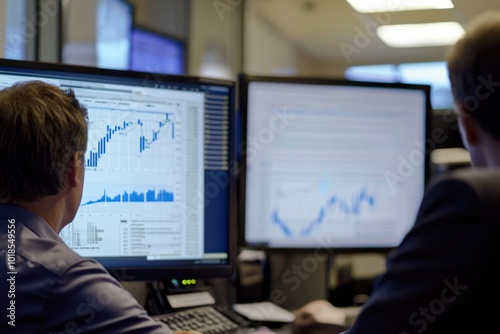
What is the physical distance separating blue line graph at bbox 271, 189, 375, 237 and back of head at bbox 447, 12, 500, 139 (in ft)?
2.73

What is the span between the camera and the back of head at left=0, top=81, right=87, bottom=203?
0.92 metres

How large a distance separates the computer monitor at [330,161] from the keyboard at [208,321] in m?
0.32

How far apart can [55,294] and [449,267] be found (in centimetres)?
53

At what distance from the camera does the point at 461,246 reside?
0.75 m

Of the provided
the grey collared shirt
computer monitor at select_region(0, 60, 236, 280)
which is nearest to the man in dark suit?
the grey collared shirt

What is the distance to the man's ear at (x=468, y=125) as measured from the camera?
2.94ft

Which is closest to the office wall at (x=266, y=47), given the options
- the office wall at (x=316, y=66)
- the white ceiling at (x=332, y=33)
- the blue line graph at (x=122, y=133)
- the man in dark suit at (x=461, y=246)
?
the white ceiling at (x=332, y=33)

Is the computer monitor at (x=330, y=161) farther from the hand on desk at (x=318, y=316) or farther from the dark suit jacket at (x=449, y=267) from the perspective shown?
the dark suit jacket at (x=449, y=267)

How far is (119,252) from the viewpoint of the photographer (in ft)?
4.29

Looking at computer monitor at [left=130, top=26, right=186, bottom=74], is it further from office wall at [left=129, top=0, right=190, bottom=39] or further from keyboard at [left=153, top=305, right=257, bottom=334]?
keyboard at [left=153, top=305, right=257, bottom=334]

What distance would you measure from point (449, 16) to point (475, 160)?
5.54 feet

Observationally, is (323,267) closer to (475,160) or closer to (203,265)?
(203,265)

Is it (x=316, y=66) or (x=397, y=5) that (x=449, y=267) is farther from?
(x=316, y=66)

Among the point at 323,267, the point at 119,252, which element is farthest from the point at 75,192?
the point at 323,267
